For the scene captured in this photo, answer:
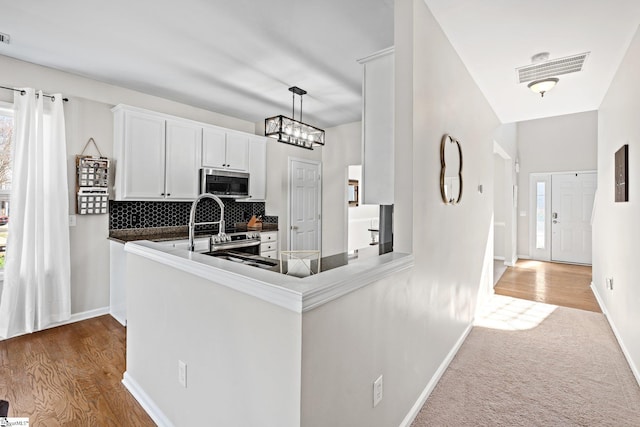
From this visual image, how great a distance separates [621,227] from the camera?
2807 millimetres

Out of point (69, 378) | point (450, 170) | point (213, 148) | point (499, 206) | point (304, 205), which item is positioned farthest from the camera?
point (499, 206)

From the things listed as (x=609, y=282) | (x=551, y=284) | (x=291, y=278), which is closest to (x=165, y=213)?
(x=291, y=278)

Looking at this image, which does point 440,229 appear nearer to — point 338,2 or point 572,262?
point 338,2

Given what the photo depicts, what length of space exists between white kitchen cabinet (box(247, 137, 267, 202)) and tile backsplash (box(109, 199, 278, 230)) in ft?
0.99

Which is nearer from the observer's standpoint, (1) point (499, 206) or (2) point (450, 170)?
(2) point (450, 170)

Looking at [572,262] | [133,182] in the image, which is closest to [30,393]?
[133,182]

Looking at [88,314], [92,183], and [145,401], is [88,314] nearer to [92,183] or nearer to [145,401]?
[92,183]

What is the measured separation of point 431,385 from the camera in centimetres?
212

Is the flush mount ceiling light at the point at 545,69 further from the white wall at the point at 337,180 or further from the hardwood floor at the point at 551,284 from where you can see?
the hardwood floor at the point at 551,284

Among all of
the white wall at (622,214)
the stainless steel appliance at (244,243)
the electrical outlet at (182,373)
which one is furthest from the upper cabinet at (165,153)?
the white wall at (622,214)

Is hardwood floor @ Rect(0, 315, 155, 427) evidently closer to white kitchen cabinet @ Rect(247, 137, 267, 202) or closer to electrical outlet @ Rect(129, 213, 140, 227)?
electrical outlet @ Rect(129, 213, 140, 227)

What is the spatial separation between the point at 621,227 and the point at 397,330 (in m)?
2.62

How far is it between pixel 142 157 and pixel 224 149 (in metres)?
1.07

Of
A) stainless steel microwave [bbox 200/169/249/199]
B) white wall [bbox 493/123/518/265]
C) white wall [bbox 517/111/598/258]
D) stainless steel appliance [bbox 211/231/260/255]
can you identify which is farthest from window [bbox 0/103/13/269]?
white wall [bbox 517/111/598/258]
